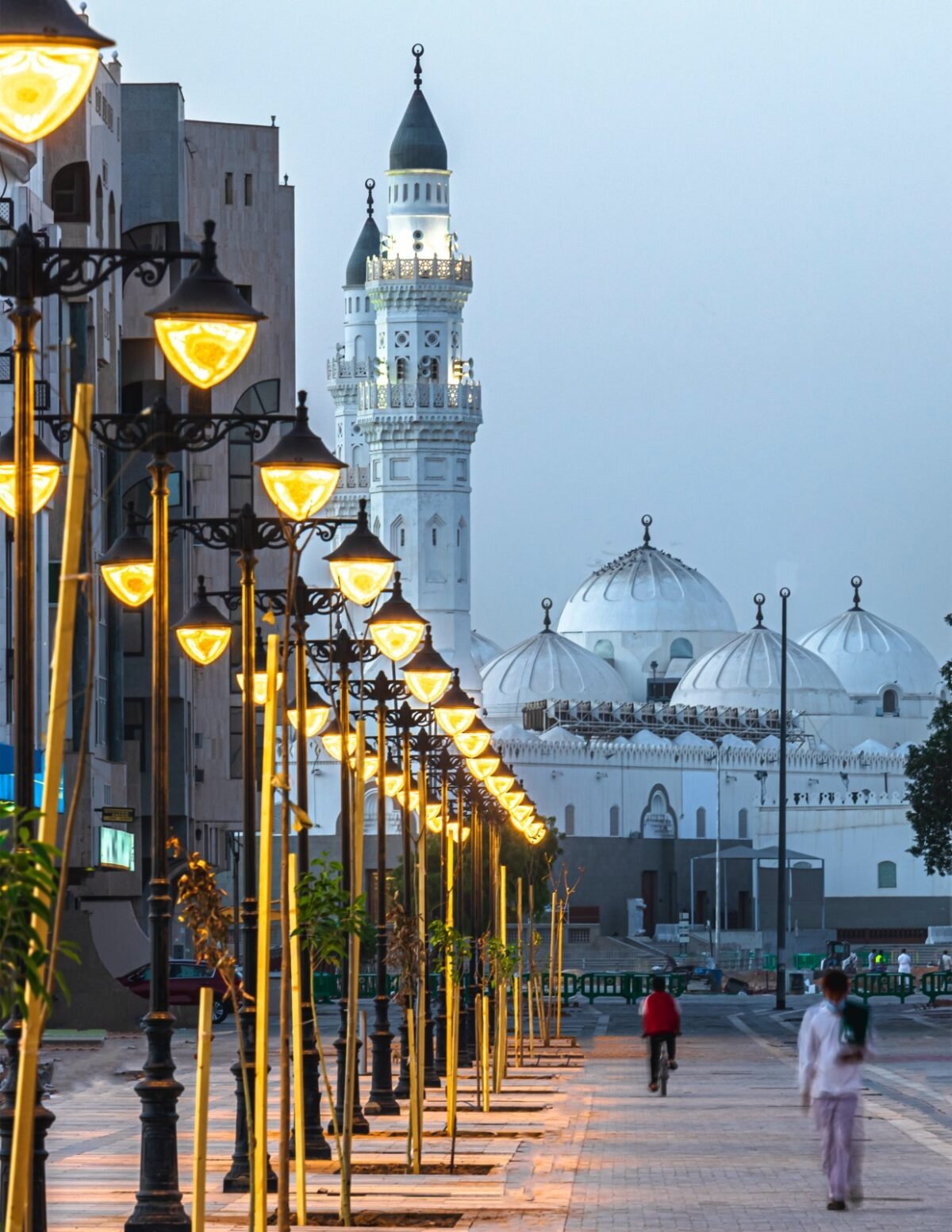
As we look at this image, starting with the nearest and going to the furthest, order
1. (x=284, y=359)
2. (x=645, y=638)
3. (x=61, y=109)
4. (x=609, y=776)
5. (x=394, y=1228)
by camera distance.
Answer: (x=61, y=109), (x=394, y=1228), (x=284, y=359), (x=609, y=776), (x=645, y=638)

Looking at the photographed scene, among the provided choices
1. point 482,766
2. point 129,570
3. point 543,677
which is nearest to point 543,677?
point 543,677

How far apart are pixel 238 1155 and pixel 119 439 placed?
4094mm

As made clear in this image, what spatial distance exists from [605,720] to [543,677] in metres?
3.37

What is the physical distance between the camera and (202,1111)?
771cm

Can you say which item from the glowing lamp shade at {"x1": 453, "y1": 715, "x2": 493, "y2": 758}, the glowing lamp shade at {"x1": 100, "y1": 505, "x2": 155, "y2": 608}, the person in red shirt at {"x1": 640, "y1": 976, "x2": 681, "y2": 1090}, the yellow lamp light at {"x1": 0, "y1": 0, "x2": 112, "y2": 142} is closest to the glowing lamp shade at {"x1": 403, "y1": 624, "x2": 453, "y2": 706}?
the person in red shirt at {"x1": 640, "y1": 976, "x2": 681, "y2": 1090}

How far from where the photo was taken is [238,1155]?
489 inches

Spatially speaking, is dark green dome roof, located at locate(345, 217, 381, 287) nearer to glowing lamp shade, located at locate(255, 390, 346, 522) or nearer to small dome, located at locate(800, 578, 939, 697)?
small dome, located at locate(800, 578, 939, 697)

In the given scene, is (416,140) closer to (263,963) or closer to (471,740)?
(471,740)

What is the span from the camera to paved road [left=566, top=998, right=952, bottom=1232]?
11398 mm

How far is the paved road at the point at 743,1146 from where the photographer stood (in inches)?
449

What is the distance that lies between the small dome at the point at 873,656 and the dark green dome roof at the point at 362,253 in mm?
24213

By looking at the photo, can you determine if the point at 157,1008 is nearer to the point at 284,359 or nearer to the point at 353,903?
the point at 353,903

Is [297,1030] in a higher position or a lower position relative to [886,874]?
higher

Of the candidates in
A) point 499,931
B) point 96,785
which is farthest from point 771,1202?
point 96,785
